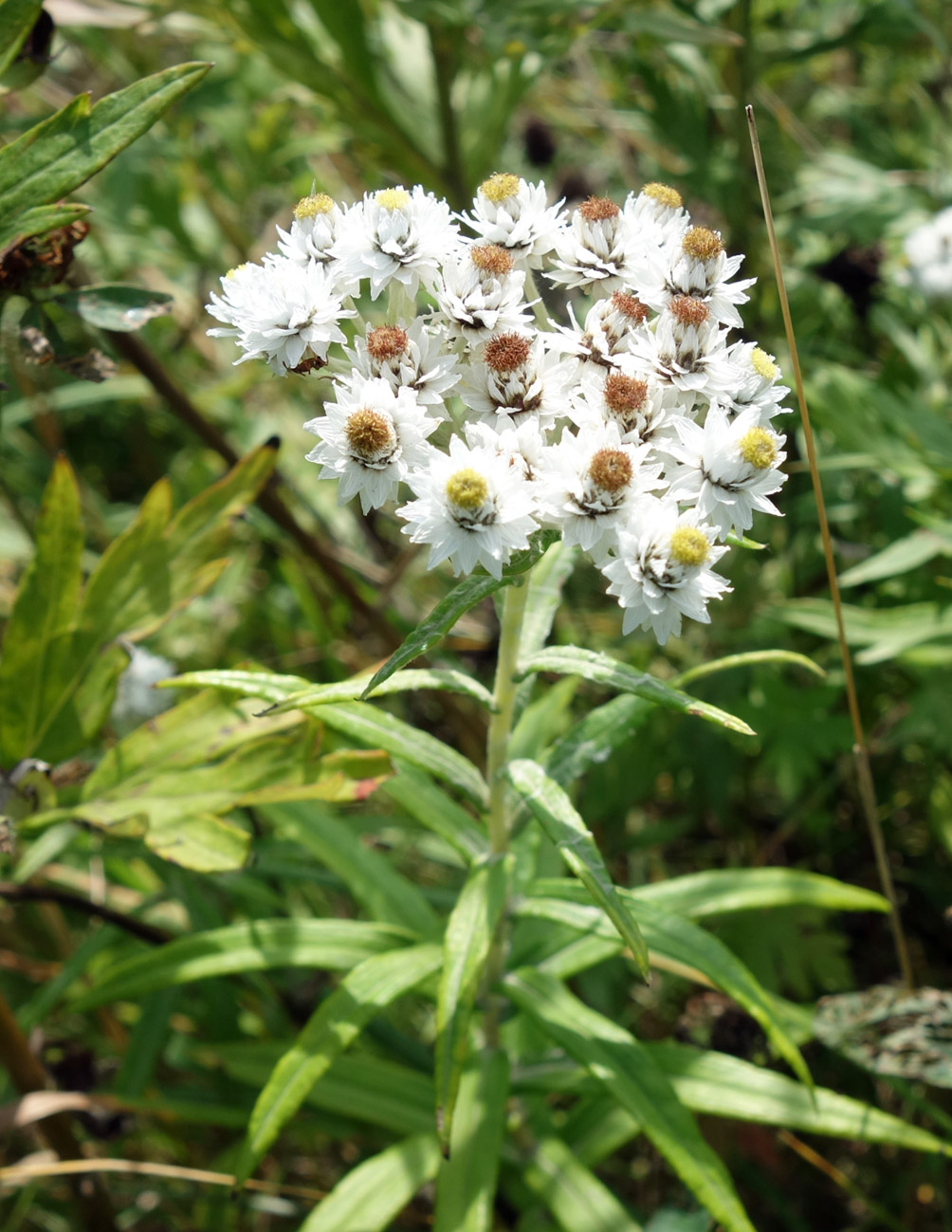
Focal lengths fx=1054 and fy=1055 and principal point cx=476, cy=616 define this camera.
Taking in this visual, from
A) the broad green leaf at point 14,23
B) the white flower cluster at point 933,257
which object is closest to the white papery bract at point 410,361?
the broad green leaf at point 14,23

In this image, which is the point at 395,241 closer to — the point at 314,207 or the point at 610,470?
the point at 314,207

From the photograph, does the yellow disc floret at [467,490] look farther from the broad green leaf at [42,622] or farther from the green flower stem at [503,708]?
the broad green leaf at [42,622]

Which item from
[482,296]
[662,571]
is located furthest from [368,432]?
[662,571]

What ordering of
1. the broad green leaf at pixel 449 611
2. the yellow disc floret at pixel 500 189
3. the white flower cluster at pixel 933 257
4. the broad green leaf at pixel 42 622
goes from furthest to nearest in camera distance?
the white flower cluster at pixel 933 257 < the broad green leaf at pixel 42 622 < the yellow disc floret at pixel 500 189 < the broad green leaf at pixel 449 611

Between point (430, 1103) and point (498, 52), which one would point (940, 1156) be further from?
point (498, 52)

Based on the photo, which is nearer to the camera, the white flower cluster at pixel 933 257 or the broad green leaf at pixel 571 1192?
the broad green leaf at pixel 571 1192

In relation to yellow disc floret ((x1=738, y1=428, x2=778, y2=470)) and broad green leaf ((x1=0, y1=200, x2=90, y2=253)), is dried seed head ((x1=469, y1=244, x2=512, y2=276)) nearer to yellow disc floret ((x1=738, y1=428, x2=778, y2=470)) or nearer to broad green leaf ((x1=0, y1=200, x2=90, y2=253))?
yellow disc floret ((x1=738, y1=428, x2=778, y2=470))
